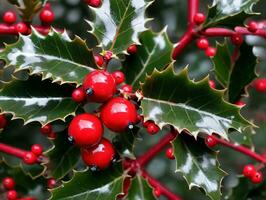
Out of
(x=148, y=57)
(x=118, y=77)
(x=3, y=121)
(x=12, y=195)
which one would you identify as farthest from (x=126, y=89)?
(x=12, y=195)

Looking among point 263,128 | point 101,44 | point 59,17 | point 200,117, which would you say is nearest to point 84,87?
point 101,44

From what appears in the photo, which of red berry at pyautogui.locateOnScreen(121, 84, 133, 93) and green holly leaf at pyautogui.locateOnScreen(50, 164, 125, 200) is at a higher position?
red berry at pyautogui.locateOnScreen(121, 84, 133, 93)

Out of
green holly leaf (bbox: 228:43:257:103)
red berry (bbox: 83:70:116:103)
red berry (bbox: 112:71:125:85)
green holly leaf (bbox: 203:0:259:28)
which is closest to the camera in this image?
red berry (bbox: 83:70:116:103)

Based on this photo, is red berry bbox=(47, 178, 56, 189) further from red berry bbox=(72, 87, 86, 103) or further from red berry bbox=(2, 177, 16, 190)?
red berry bbox=(72, 87, 86, 103)

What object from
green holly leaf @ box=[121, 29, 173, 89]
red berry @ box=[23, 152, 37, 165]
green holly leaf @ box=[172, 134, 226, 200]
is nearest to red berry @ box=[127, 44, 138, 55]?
green holly leaf @ box=[121, 29, 173, 89]

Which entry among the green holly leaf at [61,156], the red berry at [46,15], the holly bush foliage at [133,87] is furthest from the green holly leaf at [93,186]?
the red berry at [46,15]

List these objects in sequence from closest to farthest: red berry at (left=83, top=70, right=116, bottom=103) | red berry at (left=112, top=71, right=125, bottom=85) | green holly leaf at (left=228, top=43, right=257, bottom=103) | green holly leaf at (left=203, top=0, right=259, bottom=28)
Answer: red berry at (left=83, top=70, right=116, bottom=103)
red berry at (left=112, top=71, right=125, bottom=85)
green holly leaf at (left=203, top=0, right=259, bottom=28)
green holly leaf at (left=228, top=43, right=257, bottom=103)

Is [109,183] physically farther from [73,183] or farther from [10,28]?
[10,28]

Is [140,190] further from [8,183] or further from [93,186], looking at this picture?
[8,183]
